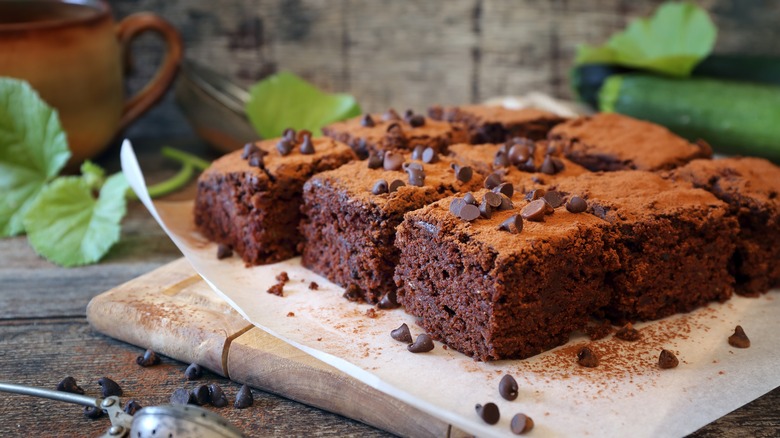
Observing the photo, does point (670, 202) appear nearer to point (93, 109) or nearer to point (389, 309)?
point (389, 309)

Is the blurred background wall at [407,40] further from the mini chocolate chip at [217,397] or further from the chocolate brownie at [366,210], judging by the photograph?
the mini chocolate chip at [217,397]

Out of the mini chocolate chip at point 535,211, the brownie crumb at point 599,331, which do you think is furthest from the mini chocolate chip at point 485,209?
the brownie crumb at point 599,331

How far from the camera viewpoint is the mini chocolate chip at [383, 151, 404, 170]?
3340 millimetres

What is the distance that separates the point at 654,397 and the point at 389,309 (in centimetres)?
102

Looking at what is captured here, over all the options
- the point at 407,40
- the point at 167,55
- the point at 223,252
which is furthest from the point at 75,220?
the point at 407,40

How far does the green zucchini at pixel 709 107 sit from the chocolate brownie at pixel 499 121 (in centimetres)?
96

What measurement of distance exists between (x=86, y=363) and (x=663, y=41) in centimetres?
418

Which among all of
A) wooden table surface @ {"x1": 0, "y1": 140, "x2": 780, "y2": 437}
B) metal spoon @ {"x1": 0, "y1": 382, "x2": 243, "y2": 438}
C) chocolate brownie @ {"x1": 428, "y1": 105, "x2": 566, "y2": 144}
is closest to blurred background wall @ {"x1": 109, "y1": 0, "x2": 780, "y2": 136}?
chocolate brownie @ {"x1": 428, "y1": 105, "x2": 566, "y2": 144}

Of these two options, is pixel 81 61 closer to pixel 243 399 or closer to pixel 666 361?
pixel 243 399

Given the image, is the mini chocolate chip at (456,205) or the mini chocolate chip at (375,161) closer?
the mini chocolate chip at (456,205)

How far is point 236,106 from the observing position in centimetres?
482

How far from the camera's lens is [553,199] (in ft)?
9.68

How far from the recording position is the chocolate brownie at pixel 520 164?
131 inches

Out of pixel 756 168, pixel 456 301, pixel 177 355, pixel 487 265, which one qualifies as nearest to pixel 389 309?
pixel 456 301
